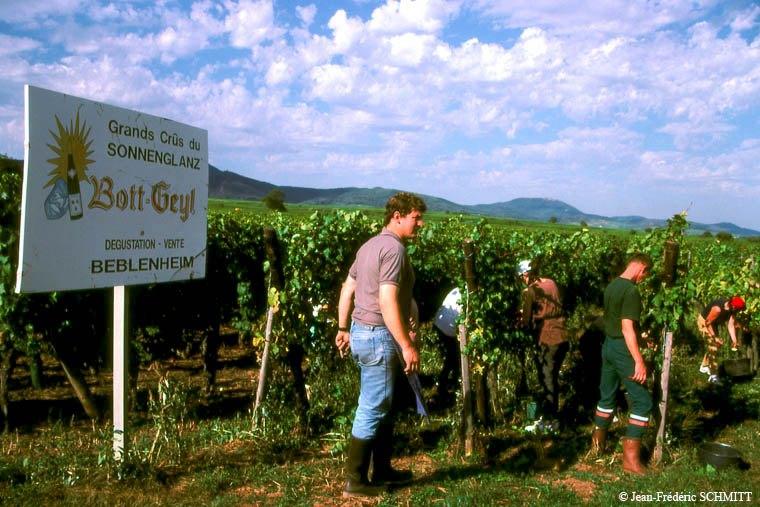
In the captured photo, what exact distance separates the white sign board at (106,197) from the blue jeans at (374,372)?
1625 millimetres

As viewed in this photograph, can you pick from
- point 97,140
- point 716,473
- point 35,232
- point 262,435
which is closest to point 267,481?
point 262,435

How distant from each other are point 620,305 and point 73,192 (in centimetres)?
401

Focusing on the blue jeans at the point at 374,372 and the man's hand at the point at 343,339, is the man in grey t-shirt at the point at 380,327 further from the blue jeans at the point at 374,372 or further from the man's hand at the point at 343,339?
the man's hand at the point at 343,339

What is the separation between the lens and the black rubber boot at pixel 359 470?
3.97m

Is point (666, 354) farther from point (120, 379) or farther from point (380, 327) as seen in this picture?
point (120, 379)

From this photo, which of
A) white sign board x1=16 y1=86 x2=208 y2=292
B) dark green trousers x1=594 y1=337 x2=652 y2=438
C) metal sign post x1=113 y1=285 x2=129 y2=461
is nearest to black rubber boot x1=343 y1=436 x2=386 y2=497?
metal sign post x1=113 y1=285 x2=129 y2=461

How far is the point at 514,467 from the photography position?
4820 mm

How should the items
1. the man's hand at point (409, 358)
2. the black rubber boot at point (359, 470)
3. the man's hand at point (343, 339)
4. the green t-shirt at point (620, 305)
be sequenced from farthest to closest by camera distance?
the green t-shirt at point (620, 305), the man's hand at point (343, 339), the black rubber boot at point (359, 470), the man's hand at point (409, 358)

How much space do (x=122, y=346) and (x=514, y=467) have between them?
10.2 feet

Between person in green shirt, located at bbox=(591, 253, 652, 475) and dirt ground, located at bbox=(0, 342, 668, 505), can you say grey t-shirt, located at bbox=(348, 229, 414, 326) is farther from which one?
person in green shirt, located at bbox=(591, 253, 652, 475)

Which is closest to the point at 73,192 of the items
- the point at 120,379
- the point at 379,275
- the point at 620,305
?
the point at 120,379

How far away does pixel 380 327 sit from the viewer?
3.83m

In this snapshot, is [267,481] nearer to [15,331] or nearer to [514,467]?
[514,467]

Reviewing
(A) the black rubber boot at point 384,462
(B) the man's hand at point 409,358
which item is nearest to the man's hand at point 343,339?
(A) the black rubber boot at point 384,462
